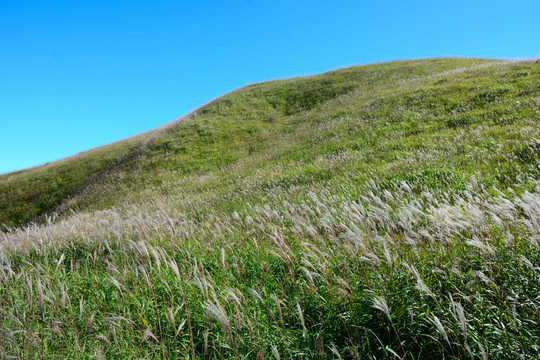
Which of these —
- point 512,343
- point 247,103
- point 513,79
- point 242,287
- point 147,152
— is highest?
point 247,103

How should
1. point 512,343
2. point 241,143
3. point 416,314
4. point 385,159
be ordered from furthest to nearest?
point 241,143 < point 385,159 < point 416,314 < point 512,343

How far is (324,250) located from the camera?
11.1 feet

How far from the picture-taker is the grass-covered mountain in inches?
85.9

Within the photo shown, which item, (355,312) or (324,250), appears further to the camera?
(324,250)

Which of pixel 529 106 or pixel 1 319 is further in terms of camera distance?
pixel 529 106

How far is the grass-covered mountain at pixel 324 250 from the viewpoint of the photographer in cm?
218

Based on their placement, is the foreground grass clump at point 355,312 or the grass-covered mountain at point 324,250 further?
the grass-covered mountain at point 324,250

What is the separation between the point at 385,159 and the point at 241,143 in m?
19.3

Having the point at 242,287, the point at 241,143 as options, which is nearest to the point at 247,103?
the point at 241,143

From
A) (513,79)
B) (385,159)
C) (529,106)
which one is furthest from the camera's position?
(513,79)

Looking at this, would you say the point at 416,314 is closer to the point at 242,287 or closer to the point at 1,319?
the point at 242,287

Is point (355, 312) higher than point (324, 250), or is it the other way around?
point (324, 250)

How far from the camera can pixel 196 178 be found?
63.4ft

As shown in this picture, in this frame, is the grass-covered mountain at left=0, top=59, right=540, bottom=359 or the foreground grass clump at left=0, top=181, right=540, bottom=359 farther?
the grass-covered mountain at left=0, top=59, right=540, bottom=359
